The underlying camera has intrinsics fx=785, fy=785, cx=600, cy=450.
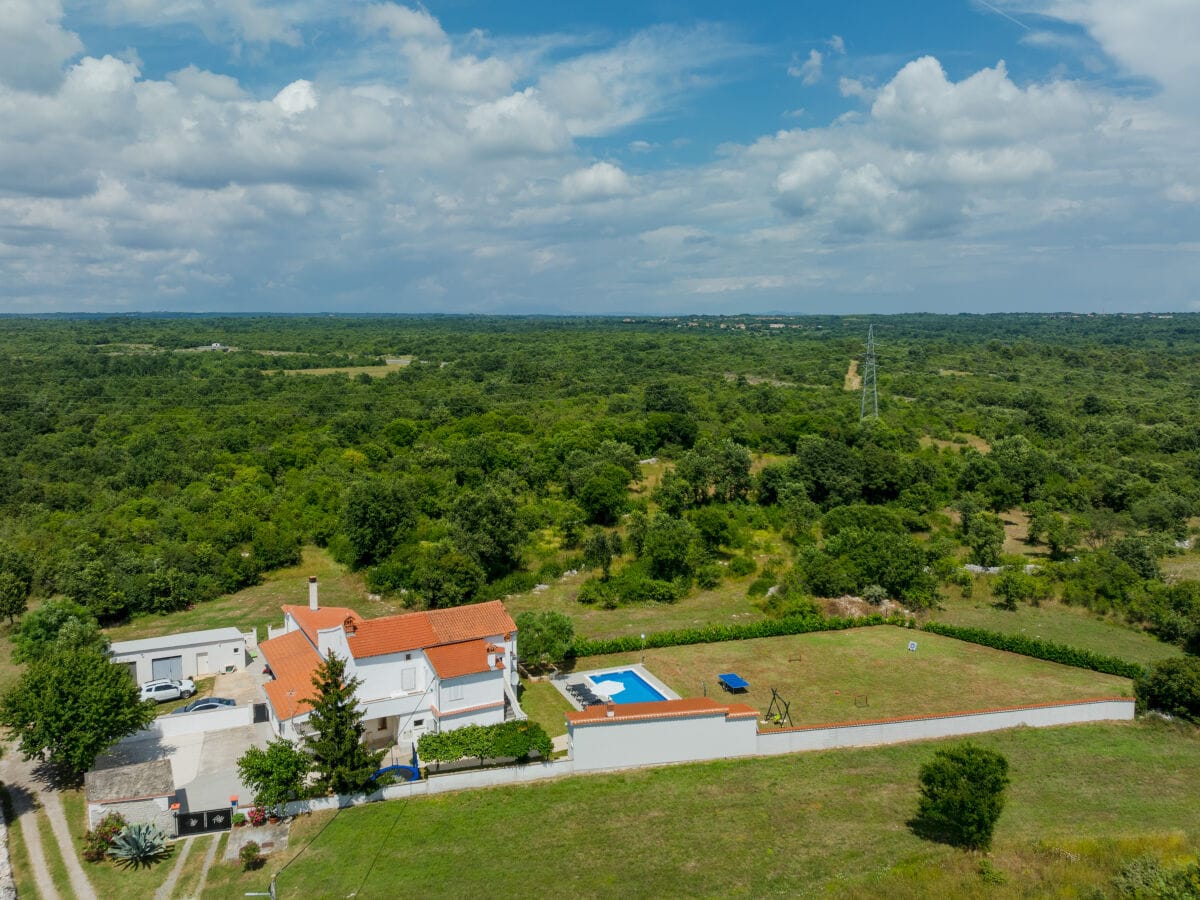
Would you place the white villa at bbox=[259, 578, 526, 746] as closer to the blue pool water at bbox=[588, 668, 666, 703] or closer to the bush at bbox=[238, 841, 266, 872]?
the bush at bbox=[238, 841, 266, 872]

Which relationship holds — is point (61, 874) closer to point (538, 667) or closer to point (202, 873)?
point (202, 873)

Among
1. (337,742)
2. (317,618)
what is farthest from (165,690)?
(337,742)

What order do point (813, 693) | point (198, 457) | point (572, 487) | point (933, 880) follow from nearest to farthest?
point (933, 880) → point (813, 693) → point (572, 487) → point (198, 457)

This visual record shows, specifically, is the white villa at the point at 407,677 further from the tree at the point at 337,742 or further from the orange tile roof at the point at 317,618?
the tree at the point at 337,742

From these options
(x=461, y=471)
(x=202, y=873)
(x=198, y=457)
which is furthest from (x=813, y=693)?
(x=198, y=457)

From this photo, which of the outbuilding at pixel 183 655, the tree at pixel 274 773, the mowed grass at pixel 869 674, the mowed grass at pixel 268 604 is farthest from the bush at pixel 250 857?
the mowed grass at pixel 268 604

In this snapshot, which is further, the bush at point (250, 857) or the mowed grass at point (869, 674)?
the mowed grass at point (869, 674)

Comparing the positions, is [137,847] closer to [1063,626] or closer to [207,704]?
[207,704]
